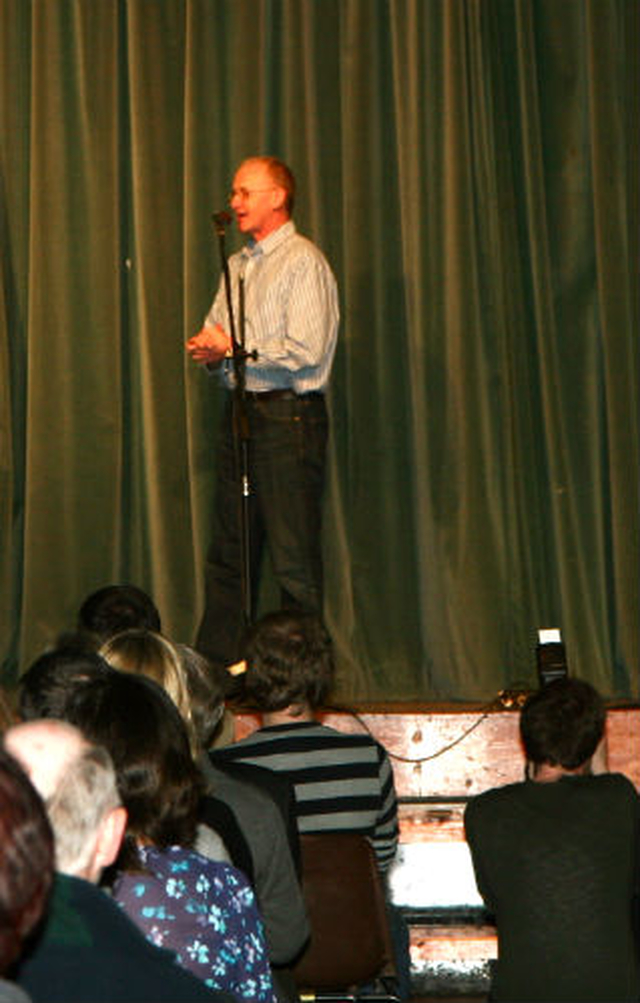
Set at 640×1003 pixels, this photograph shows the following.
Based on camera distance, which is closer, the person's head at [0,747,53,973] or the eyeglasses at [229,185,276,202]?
the person's head at [0,747,53,973]

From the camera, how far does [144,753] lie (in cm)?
212

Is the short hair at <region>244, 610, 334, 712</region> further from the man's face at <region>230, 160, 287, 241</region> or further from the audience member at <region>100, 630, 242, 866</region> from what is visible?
the man's face at <region>230, 160, 287, 241</region>

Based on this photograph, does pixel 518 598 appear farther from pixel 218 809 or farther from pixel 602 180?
pixel 218 809

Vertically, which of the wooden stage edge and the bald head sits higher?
the bald head

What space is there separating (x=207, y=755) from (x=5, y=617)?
3.39 metres

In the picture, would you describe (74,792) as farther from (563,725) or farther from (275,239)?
(275,239)

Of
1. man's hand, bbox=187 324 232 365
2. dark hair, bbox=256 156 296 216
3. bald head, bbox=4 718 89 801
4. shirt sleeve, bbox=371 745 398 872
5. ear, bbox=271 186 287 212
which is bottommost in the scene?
shirt sleeve, bbox=371 745 398 872

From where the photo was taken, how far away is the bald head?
66.7 inches

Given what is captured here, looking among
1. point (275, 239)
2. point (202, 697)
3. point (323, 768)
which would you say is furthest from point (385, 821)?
point (275, 239)

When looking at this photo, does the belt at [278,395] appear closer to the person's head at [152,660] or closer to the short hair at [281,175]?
the short hair at [281,175]

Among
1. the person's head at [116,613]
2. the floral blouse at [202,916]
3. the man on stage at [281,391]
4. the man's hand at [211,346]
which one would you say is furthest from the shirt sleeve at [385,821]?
the man's hand at [211,346]

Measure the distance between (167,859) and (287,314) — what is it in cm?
363

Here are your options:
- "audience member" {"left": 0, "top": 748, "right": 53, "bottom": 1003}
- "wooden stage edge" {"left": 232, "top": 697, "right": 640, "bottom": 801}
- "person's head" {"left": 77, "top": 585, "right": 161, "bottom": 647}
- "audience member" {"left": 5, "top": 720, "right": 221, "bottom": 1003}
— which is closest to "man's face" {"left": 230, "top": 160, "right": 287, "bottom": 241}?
"wooden stage edge" {"left": 232, "top": 697, "right": 640, "bottom": 801}

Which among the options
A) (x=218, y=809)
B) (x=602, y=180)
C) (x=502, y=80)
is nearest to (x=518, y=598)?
(x=602, y=180)
